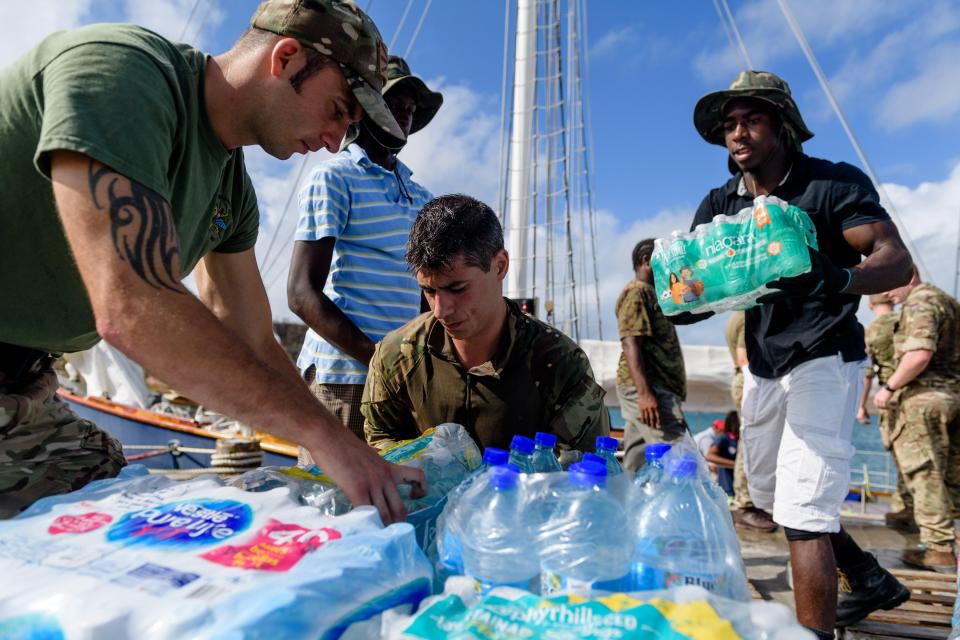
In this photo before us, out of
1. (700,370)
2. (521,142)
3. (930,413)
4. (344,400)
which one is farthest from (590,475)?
(700,370)

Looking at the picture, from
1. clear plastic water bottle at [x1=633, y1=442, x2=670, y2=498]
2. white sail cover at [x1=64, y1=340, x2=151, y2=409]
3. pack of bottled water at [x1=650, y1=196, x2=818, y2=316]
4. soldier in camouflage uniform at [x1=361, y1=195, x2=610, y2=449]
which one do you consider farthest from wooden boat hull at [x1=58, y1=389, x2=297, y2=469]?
clear plastic water bottle at [x1=633, y1=442, x2=670, y2=498]

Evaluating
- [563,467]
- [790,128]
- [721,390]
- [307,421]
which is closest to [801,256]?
[790,128]

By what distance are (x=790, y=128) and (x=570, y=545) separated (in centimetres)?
237

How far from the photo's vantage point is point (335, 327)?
2.59m

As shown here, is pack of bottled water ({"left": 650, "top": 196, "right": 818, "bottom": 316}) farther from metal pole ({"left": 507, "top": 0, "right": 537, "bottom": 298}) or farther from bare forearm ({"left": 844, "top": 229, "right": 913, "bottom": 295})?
metal pole ({"left": 507, "top": 0, "right": 537, "bottom": 298})

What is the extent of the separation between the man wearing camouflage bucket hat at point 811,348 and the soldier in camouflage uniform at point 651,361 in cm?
168

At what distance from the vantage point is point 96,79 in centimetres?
130

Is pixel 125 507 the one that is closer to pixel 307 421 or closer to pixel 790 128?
pixel 307 421

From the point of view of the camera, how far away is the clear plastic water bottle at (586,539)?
112 centimetres

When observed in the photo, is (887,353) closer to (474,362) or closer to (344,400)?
(474,362)

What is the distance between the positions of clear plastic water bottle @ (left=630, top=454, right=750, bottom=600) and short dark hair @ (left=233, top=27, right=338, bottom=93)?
134 centimetres

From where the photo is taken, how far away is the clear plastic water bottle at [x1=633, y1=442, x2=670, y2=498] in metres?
1.42

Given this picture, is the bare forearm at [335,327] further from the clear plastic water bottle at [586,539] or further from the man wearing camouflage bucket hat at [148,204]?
the clear plastic water bottle at [586,539]

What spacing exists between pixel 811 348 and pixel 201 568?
94.8 inches
